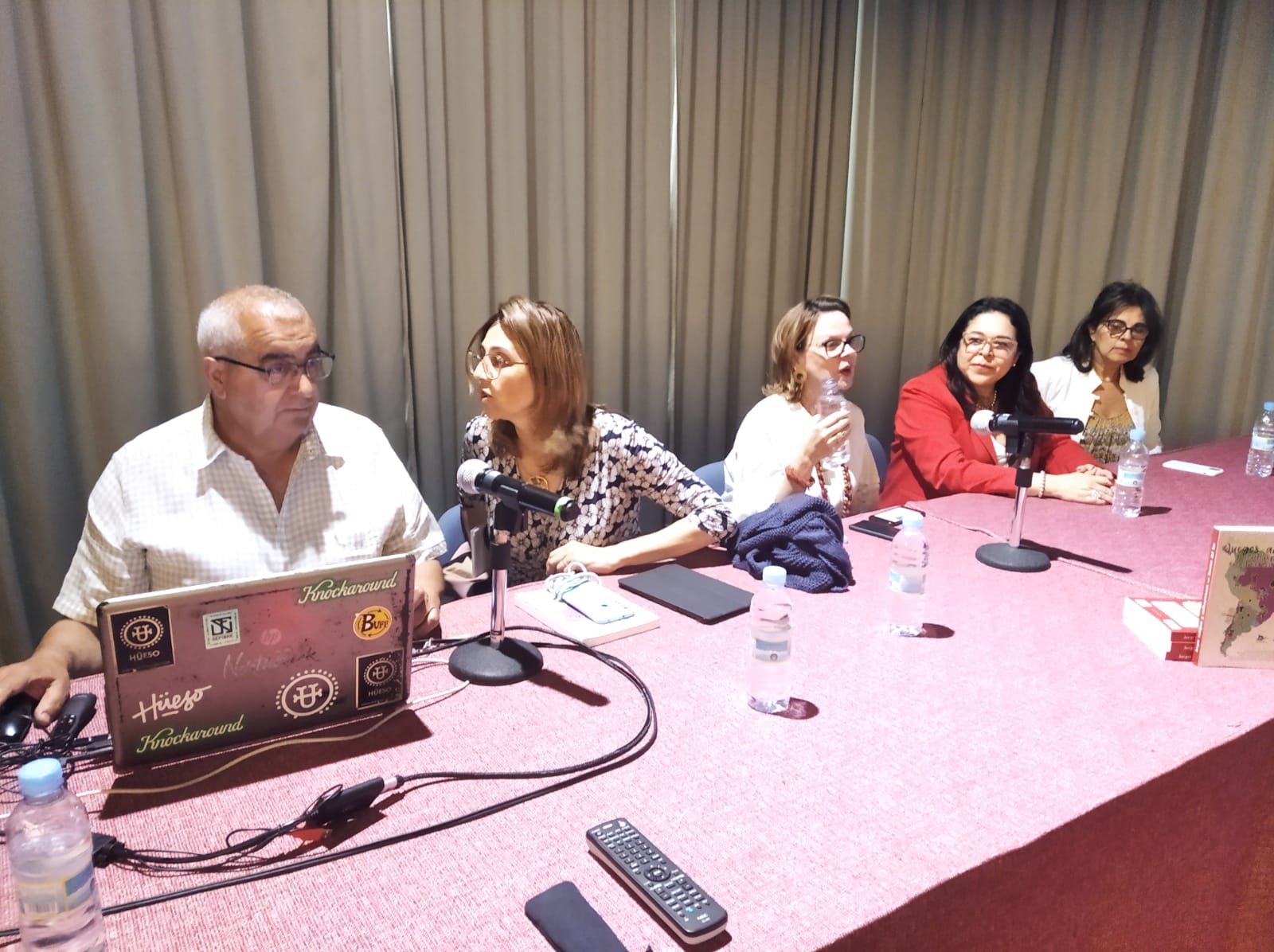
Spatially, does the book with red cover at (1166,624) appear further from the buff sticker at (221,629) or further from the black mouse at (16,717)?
the black mouse at (16,717)

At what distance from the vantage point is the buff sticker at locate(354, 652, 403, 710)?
3.77 ft

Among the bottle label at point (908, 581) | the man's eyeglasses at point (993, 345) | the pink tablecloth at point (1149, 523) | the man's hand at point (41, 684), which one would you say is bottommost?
the pink tablecloth at point (1149, 523)

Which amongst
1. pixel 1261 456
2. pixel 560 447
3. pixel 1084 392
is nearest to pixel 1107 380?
pixel 1084 392

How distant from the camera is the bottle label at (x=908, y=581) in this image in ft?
5.05

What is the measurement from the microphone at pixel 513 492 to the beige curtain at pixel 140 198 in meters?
1.43

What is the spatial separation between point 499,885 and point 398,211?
7.21ft

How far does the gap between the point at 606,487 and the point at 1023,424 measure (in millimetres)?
928

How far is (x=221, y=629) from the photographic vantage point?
3.31ft

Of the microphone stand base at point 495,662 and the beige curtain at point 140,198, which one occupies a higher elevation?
the beige curtain at point 140,198

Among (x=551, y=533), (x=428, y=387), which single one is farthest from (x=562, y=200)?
(x=551, y=533)

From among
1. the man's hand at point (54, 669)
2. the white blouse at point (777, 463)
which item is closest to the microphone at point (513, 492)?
the man's hand at point (54, 669)

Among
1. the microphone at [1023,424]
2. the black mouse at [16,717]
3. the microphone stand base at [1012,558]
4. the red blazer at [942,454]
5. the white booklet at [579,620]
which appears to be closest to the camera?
→ the black mouse at [16,717]

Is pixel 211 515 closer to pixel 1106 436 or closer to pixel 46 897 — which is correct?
pixel 46 897

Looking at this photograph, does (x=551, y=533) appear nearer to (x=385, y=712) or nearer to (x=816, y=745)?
(x=385, y=712)
